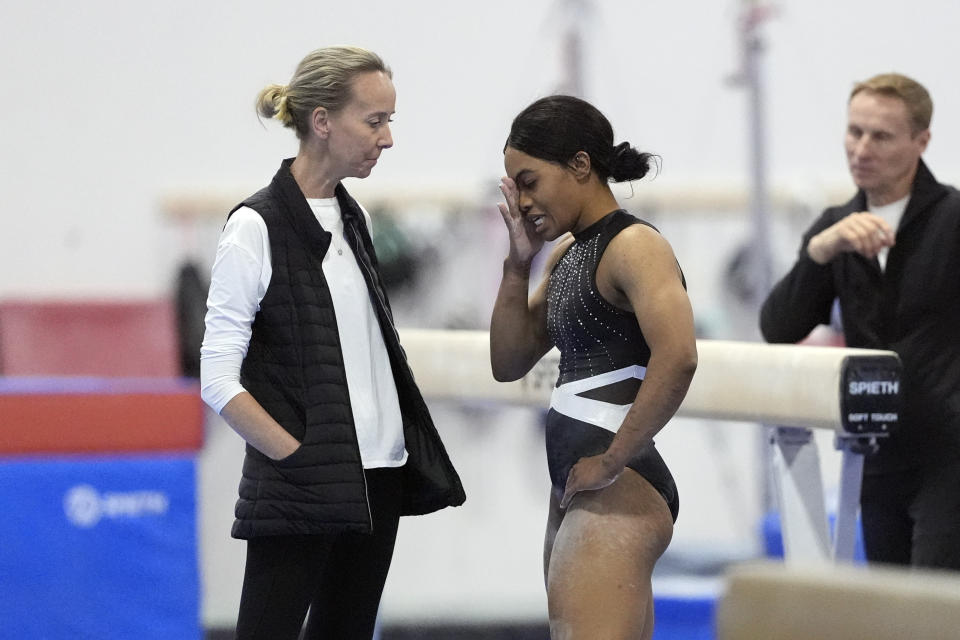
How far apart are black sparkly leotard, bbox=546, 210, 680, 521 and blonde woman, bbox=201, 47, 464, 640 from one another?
28 centimetres

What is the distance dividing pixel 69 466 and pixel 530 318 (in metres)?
1.94

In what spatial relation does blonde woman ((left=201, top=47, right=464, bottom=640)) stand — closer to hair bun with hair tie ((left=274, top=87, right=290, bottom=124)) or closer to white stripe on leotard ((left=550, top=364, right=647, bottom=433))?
hair bun with hair tie ((left=274, top=87, right=290, bottom=124))

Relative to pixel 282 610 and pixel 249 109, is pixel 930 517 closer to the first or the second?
pixel 282 610

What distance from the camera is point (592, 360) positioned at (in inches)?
89.7

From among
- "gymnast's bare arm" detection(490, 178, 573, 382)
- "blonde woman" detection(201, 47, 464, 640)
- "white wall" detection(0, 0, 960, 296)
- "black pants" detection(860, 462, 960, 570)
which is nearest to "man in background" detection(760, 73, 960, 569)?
"black pants" detection(860, 462, 960, 570)

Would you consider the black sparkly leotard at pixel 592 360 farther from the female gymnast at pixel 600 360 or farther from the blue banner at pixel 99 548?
the blue banner at pixel 99 548

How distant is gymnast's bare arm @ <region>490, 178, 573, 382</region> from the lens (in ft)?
7.80

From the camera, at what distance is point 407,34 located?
16.5 ft

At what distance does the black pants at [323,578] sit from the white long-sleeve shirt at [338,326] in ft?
0.29

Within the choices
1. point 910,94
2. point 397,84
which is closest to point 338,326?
point 910,94

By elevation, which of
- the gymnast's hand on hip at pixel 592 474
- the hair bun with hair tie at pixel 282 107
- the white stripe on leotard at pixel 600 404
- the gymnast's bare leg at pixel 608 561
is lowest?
the gymnast's bare leg at pixel 608 561

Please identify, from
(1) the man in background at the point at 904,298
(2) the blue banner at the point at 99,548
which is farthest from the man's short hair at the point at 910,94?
(2) the blue banner at the point at 99,548

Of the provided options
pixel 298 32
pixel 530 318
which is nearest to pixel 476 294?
pixel 298 32

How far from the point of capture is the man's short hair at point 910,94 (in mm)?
3096
